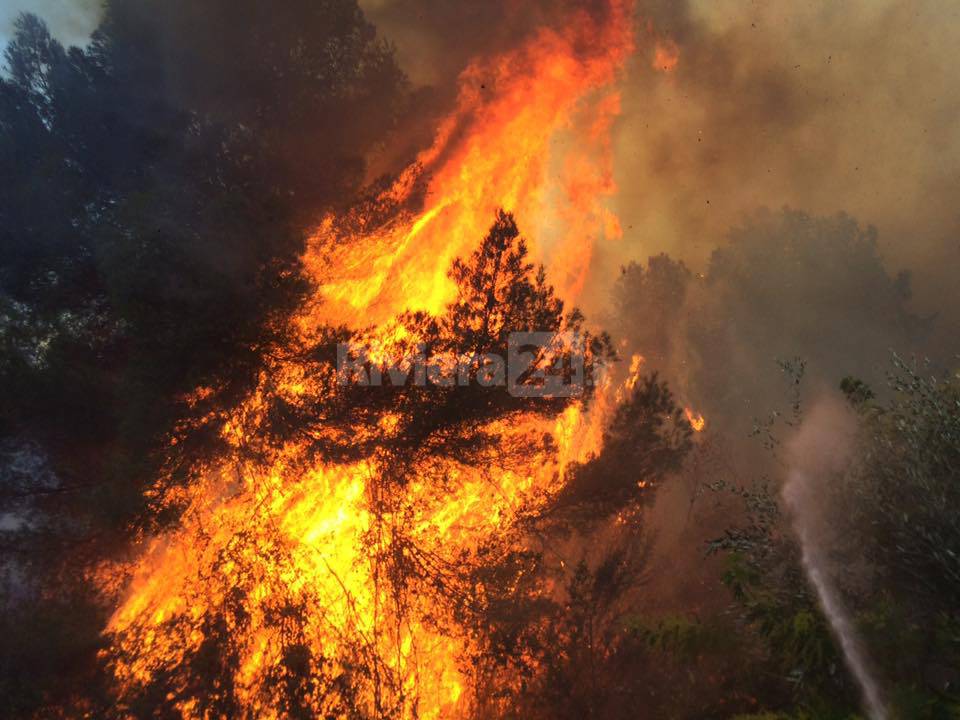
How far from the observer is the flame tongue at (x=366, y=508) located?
9.49 m

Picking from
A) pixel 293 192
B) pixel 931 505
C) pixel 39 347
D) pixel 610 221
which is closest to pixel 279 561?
pixel 39 347

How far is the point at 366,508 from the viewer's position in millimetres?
11195

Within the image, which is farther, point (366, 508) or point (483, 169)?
point (483, 169)

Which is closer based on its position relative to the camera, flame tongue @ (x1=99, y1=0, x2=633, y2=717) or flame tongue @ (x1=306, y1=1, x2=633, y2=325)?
flame tongue @ (x1=99, y1=0, x2=633, y2=717)

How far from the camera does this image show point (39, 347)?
919 centimetres

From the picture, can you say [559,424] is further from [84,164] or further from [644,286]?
[644,286]

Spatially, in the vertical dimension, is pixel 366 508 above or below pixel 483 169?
below

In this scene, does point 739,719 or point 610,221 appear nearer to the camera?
point 739,719

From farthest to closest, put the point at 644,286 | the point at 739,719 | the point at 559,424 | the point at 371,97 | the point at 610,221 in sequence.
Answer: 1. the point at 644,286
2. the point at 610,221
3. the point at 559,424
4. the point at 371,97
5. the point at 739,719

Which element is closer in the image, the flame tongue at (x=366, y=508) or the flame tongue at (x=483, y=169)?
the flame tongue at (x=366, y=508)

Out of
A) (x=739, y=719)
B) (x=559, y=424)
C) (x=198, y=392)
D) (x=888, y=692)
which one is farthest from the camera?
(x=559, y=424)

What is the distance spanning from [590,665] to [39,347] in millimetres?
11773

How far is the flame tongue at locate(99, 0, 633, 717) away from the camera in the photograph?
9492 millimetres

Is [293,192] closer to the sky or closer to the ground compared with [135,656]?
closer to the sky
